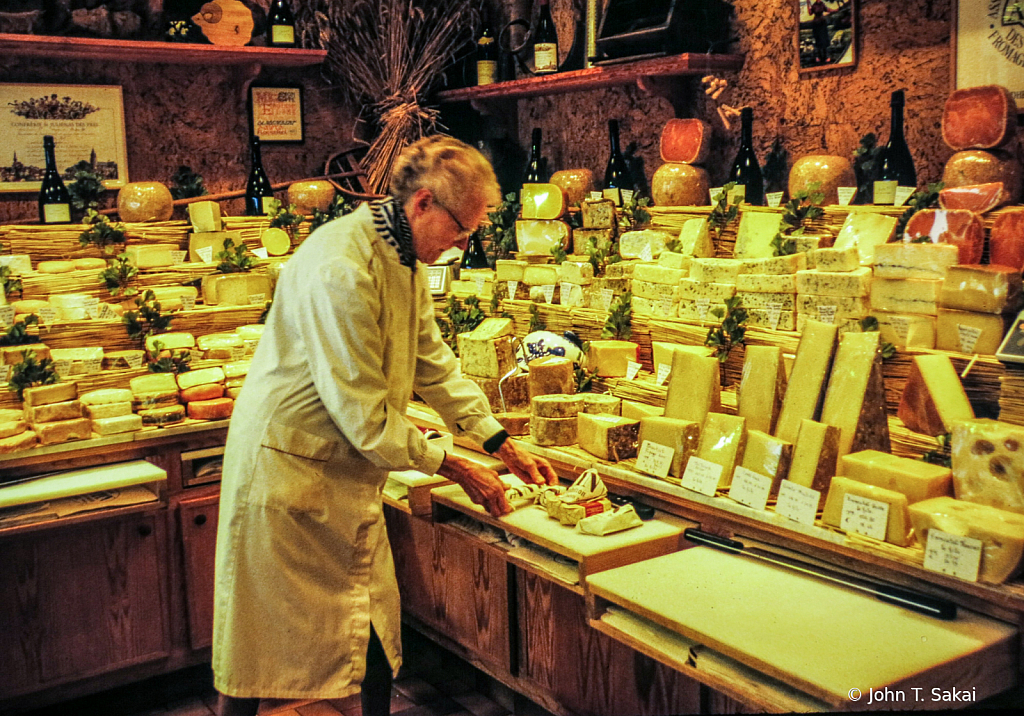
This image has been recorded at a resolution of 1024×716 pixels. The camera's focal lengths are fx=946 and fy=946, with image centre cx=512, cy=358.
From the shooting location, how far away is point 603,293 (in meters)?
3.31

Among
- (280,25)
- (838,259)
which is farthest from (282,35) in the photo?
(838,259)

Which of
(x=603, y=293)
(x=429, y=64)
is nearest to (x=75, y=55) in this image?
(x=429, y=64)

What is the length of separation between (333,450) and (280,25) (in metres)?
2.98

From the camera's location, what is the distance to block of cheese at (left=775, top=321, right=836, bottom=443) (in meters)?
2.41

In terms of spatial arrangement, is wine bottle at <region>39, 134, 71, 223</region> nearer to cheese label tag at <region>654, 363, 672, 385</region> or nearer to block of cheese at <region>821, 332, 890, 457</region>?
cheese label tag at <region>654, 363, 672, 385</region>

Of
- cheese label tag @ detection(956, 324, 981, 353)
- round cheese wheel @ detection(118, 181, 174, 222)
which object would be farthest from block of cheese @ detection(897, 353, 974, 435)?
round cheese wheel @ detection(118, 181, 174, 222)

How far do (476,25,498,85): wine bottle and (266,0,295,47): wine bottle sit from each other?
3.08 feet

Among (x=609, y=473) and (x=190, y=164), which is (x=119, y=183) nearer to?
(x=190, y=164)

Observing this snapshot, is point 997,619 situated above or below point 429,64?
below

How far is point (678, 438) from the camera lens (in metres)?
2.62

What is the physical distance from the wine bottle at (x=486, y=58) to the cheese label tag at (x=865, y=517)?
3216mm

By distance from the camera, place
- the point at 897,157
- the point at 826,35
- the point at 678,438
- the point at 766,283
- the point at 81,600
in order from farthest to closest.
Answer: the point at 81,600 → the point at 826,35 → the point at 897,157 → the point at 766,283 → the point at 678,438

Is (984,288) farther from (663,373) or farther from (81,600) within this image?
(81,600)

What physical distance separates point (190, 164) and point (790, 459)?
3.51 m
